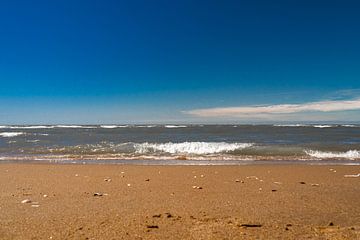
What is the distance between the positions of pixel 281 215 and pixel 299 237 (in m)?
1.17

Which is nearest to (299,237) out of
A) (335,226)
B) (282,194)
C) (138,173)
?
(335,226)

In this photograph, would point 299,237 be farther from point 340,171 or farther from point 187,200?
point 340,171

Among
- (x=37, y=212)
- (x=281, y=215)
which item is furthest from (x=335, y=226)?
(x=37, y=212)

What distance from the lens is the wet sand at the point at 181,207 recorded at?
495cm

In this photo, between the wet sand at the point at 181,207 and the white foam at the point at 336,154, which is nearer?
the wet sand at the point at 181,207

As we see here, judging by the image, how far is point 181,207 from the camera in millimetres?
6535

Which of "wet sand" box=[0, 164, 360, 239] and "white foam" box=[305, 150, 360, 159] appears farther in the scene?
"white foam" box=[305, 150, 360, 159]

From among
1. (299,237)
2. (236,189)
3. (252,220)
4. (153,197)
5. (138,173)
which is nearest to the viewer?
(299,237)

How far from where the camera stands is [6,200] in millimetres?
7133

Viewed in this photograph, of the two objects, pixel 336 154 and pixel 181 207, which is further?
pixel 336 154

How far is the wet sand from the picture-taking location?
495cm

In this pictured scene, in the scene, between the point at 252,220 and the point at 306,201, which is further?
the point at 306,201

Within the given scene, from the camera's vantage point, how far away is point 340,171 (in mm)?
12055

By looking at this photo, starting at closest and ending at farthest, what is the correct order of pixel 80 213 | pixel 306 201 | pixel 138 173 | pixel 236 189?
pixel 80 213 → pixel 306 201 → pixel 236 189 → pixel 138 173
